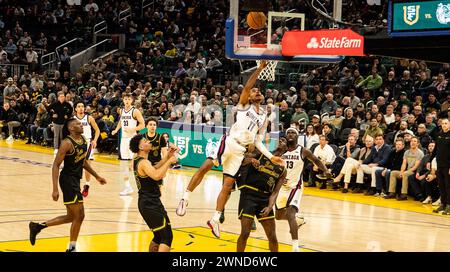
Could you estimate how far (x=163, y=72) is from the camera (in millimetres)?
29188

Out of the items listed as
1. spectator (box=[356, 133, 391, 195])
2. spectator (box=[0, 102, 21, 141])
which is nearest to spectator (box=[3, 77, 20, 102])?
spectator (box=[0, 102, 21, 141])

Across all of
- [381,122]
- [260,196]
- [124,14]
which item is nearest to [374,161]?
[381,122]

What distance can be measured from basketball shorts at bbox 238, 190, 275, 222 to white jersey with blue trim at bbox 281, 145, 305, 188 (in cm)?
137

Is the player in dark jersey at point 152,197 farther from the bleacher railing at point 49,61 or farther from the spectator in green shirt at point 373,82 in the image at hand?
the bleacher railing at point 49,61

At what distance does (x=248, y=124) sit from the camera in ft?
35.2

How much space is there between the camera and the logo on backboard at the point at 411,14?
823 centimetres

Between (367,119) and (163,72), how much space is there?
12.4 meters

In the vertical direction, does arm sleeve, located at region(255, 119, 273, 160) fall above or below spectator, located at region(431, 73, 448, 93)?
below

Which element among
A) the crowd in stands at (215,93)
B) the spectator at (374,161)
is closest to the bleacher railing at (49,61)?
the crowd in stands at (215,93)

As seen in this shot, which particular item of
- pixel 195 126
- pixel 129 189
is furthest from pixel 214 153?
pixel 195 126

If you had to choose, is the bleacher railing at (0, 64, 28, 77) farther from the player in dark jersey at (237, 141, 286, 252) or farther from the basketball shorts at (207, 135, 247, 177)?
the player in dark jersey at (237, 141, 286, 252)

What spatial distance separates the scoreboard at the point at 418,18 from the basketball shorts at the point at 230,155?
303cm

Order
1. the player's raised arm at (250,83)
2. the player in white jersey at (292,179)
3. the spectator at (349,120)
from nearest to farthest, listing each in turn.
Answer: the player's raised arm at (250,83) → the player in white jersey at (292,179) → the spectator at (349,120)

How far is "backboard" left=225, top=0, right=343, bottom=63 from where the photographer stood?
1506 centimetres
